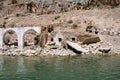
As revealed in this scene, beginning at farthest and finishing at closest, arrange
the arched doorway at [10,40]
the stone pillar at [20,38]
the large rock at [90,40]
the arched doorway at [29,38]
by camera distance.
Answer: the arched doorway at [10,40]
the arched doorway at [29,38]
the stone pillar at [20,38]
the large rock at [90,40]

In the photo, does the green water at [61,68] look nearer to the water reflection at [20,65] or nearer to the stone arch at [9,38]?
the water reflection at [20,65]

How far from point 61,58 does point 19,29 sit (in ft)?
35.1

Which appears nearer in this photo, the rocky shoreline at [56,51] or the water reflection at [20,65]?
the water reflection at [20,65]

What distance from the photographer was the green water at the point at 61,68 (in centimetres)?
2773

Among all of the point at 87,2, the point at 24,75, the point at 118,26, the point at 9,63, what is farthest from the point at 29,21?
the point at 24,75

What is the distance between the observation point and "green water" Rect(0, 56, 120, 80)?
1092 inches

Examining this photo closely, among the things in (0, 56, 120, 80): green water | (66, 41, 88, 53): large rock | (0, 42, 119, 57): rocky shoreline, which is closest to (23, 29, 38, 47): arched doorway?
(0, 42, 119, 57): rocky shoreline

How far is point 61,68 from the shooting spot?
32031 mm

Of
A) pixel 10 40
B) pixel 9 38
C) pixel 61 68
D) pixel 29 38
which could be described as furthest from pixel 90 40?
pixel 61 68

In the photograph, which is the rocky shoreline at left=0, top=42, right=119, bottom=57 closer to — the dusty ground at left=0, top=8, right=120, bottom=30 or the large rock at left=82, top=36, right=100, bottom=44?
the large rock at left=82, top=36, right=100, bottom=44

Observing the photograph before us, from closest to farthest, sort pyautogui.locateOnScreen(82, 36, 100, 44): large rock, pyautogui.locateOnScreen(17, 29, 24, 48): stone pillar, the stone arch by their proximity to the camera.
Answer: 1. pyautogui.locateOnScreen(82, 36, 100, 44): large rock
2. pyautogui.locateOnScreen(17, 29, 24, 48): stone pillar
3. the stone arch

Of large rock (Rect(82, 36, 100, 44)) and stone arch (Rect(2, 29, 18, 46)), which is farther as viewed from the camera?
stone arch (Rect(2, 29, 18, 46))

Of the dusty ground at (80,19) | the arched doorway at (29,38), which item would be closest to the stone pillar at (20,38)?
the arched doorway at (29,38)


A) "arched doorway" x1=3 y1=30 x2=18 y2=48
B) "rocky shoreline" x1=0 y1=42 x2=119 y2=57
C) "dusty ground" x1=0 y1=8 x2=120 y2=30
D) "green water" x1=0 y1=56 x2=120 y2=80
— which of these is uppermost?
"dusty ground" x1=0 y1=8 x2=120 y2=30
